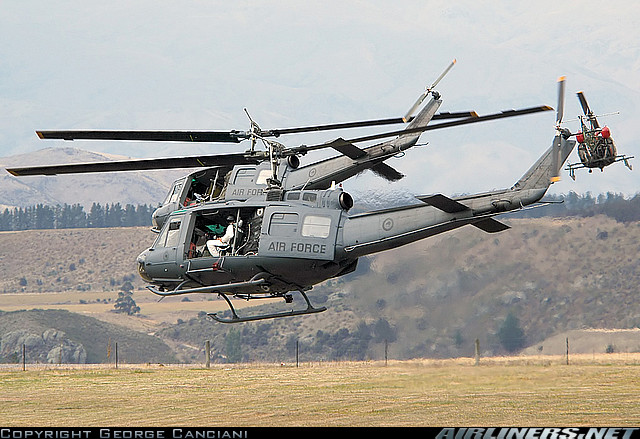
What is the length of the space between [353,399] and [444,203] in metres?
9.38

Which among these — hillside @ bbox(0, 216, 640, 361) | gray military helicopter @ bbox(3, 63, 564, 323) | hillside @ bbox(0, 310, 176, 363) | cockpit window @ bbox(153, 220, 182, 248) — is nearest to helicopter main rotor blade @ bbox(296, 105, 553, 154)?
gray military helicopter @ bbox(3, 63, 564, 323)

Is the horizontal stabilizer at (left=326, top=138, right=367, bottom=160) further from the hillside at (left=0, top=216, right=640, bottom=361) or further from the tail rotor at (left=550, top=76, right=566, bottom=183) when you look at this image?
the hillside at (left=0, top=216, right=640, bottom=361)

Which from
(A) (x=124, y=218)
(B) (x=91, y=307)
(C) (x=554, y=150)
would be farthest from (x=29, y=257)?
(C) (x=554, y=150)

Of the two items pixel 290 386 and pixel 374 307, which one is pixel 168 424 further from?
pixel 374 307

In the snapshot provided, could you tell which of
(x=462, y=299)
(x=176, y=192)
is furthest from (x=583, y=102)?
(x=176, y=192)

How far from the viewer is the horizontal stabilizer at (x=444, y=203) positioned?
22281 mm

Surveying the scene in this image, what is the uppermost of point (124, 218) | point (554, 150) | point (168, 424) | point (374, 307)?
point (124, 218)

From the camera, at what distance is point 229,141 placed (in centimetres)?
2673

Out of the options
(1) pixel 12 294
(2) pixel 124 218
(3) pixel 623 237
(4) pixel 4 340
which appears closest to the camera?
(3) pixel 623 237

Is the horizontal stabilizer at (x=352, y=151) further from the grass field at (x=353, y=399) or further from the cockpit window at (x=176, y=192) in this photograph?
the grass field at (x=353, y=399)

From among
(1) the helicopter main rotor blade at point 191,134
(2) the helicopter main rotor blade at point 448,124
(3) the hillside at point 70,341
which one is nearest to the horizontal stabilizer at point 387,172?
(1) the helicopter main rotor blade at point 191,134

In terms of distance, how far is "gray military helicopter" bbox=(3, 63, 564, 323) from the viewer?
75.3 feet

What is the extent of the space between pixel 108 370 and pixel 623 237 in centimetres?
4587

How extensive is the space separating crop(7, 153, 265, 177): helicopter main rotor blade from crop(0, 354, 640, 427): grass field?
22.2 ft
